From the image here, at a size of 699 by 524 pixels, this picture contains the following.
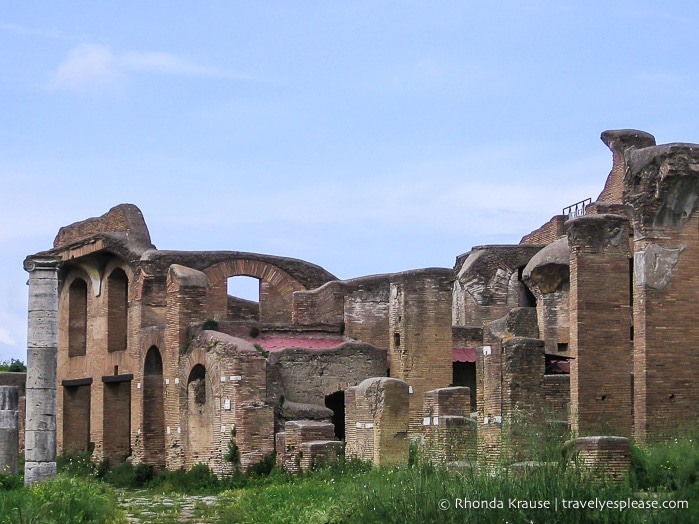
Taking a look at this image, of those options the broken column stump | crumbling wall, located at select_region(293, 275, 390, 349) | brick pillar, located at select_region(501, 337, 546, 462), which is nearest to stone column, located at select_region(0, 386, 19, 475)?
crumbling wall, located at select_region(293, 275, 390, 349)

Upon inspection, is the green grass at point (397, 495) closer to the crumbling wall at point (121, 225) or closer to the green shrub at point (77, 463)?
the green shrub at point (77, 463)

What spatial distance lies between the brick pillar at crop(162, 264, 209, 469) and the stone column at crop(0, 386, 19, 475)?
10.6ft

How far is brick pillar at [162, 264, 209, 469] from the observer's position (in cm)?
2792

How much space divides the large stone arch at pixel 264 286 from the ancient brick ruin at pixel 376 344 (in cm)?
4

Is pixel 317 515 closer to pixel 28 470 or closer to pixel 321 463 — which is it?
pixel 321 463

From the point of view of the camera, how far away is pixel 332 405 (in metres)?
28.2

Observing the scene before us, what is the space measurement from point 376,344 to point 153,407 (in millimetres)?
5262

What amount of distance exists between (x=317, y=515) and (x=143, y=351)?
14.3m

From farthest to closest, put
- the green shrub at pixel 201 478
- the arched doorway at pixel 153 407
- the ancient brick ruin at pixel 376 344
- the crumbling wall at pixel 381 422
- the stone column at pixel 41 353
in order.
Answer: the arched doorway at pixel 153 407 < the green shrub at pixel 201 478 < the stone column at pixel 41 353 < the crumbling wall at pixel 381 422 < the ancient brick ruin at pixel 376 344

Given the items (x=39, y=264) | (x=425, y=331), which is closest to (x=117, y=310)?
(x=39, y=264)

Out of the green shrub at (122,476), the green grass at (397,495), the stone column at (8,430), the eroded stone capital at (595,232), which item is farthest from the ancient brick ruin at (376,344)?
the stone column at (8,430)

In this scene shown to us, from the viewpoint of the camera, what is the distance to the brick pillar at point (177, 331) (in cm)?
2792

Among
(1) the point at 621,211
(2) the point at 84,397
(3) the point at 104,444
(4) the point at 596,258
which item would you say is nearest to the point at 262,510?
(4) the point at 596,258

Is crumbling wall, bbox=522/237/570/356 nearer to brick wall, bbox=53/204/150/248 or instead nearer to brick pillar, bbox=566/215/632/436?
brick pillar, bbox=566/215/632/436
